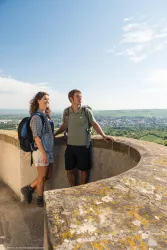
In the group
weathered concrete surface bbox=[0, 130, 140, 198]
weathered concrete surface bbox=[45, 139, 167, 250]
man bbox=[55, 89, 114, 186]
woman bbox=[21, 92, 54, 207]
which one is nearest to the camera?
weathered concrete surface bbox=[45, 139, 167, 250]

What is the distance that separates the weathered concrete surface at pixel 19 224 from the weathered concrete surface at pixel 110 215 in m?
1.64

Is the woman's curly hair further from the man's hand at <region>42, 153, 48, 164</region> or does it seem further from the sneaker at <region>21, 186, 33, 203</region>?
the sneaker at <region>21, 186, 33, 203</region>

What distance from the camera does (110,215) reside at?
126cm

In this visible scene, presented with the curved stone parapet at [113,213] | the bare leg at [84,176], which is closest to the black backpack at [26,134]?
the bare leg at [84,176]

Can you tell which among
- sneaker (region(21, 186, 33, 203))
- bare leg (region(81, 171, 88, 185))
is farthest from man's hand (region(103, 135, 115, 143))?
sneaker (region(21, 186, 33, 203))

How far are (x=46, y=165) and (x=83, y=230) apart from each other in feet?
7.77

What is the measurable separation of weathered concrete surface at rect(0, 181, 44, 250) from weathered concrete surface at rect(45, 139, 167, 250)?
5.38 feet

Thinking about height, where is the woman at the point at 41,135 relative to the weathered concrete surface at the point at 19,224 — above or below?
above

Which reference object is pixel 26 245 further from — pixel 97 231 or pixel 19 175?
pixel 97 231

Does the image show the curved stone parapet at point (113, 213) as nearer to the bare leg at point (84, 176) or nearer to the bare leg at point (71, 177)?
the bare leg at point (84, 176)

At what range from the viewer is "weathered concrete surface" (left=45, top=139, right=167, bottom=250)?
1033 millimetres

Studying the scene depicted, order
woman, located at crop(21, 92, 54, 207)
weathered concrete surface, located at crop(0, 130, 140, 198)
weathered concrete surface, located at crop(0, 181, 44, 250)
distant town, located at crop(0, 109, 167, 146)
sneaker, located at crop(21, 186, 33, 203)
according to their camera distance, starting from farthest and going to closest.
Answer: distant town, located at crop(0, 109, 167, 146)
weathered concrete surface, located at crop(0, 130, 140, 198)
sneaker, located at crop(21, 186, 33, 203)
woman, located at crop(21, 92, 54, 207)
weathered concrete surface, located at crop(0, 181, 44, 250)

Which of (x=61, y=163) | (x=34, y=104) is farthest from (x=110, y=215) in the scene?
(x=61, y=163)

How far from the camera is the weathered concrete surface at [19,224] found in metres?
2.70
